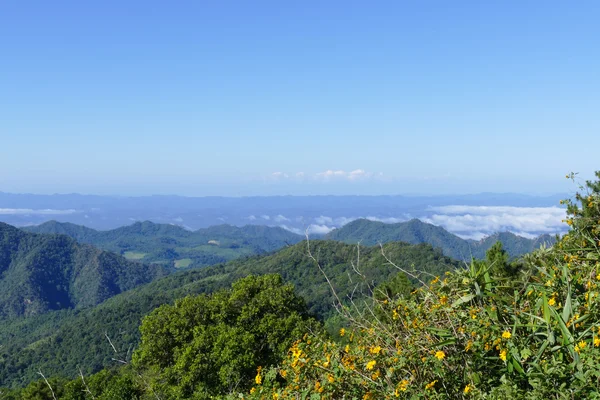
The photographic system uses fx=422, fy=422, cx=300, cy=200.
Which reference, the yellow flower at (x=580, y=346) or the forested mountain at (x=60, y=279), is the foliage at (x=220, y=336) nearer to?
the yellow flower at (x=580, y=346)

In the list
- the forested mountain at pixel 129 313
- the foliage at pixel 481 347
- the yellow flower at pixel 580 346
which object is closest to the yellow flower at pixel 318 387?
the foliage at pixel 481 347

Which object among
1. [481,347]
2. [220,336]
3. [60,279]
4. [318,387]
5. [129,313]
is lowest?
[60,279]

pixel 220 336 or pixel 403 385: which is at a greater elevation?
pixel 403 385

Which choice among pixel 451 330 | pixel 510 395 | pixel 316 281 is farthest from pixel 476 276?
pixel 316 281

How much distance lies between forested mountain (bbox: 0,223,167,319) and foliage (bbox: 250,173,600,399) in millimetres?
185137

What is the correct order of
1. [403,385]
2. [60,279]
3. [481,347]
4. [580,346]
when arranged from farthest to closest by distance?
1. [60,279]
2. [403,385]
3. [481,347]
4. [580,346]

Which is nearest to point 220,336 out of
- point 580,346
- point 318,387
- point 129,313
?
point 318,387

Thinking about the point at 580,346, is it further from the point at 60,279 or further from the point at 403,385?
the point at 60,279

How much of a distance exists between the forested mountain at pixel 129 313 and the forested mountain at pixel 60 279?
4232 cm

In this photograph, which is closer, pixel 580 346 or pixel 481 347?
pixel 580 346

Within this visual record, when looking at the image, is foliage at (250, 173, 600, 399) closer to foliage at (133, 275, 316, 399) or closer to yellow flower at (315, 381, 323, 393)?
yellow flower at (315, 381, 323, 393)

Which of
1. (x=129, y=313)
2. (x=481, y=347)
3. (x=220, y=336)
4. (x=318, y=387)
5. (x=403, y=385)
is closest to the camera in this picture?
(x=481, y=347)

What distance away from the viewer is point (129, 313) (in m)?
93.4

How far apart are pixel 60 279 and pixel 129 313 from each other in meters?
120
